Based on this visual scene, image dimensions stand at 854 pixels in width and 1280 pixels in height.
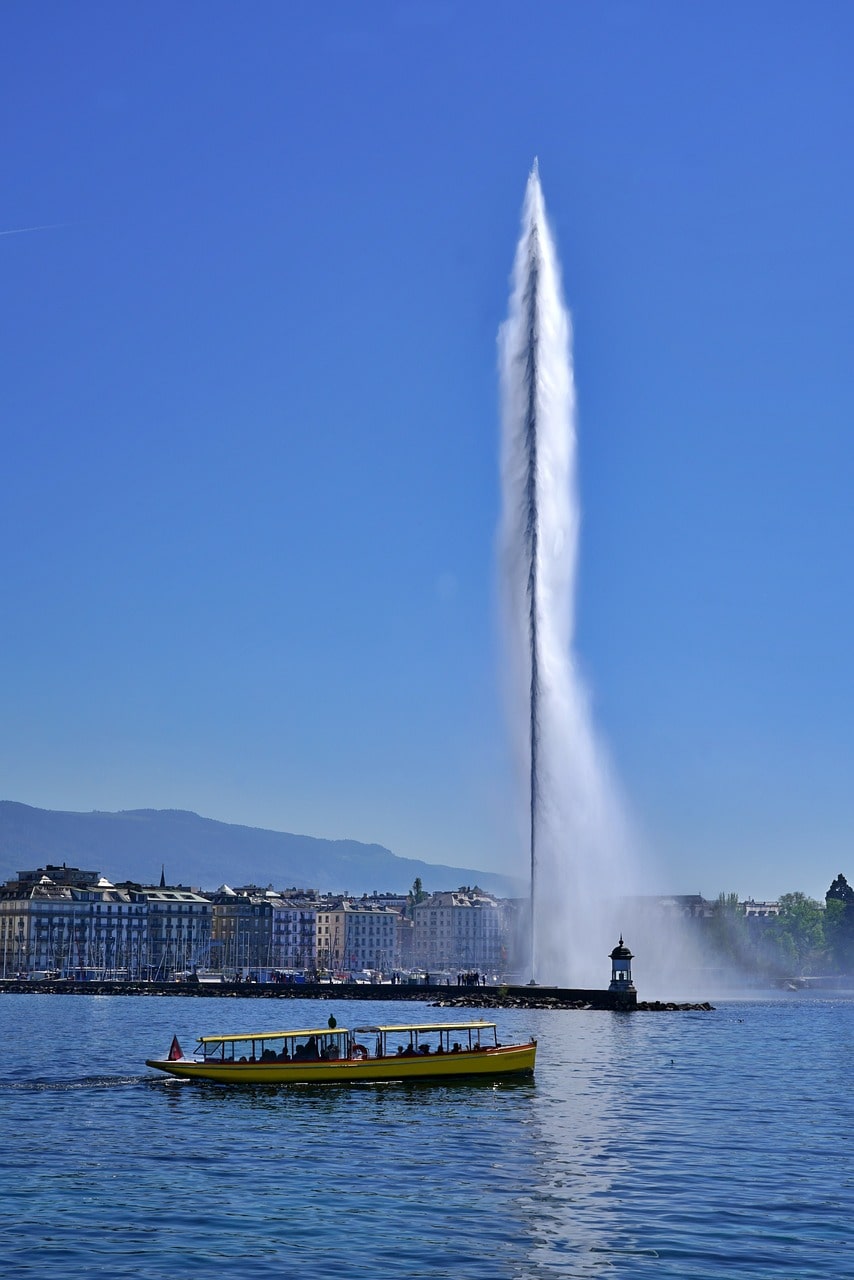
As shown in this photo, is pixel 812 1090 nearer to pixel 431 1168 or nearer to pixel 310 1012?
pixel 431 1168

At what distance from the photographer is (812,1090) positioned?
62.4 metres

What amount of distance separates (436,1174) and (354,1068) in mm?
20614

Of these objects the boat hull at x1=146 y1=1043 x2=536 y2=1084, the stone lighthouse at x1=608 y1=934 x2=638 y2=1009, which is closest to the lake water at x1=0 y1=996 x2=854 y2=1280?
the boat hull at x1=146 y1=1043 x2=536 y2=1084

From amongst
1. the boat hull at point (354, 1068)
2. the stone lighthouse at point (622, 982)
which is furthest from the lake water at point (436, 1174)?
the stone lighthouse at point (622, 982)

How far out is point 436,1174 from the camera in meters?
38.9

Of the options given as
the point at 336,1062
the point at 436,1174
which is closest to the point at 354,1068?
the point at 336,1062

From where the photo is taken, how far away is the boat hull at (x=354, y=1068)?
5866 centimetres

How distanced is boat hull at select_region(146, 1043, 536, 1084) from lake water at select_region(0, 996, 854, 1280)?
→ 25.5 inches

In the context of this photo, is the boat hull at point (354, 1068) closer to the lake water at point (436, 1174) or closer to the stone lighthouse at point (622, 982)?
the lake water at point (436, 1174)

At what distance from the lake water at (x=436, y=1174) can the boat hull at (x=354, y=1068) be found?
648 millimetres

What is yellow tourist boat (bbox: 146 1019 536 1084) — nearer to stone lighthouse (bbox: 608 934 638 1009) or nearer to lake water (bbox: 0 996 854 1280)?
lake water (bbox: 0 996 854 1280)

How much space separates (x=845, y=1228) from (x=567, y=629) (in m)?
70.7

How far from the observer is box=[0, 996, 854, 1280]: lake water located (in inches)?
1180

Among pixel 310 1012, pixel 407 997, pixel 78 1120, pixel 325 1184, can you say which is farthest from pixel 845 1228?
pixel 407 997
